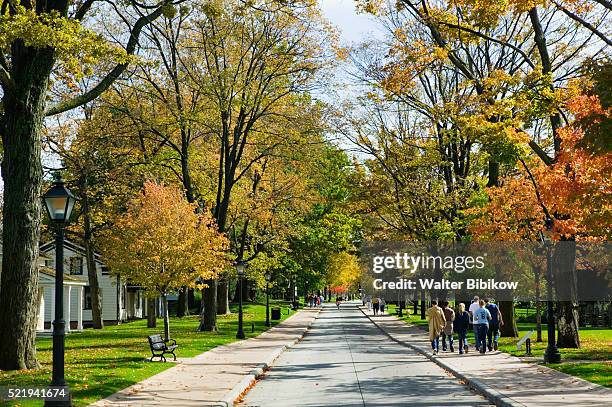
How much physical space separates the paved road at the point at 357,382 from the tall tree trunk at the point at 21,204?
5.82m

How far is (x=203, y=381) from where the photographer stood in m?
19.2

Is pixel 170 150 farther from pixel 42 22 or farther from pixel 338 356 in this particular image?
pixel 42 22

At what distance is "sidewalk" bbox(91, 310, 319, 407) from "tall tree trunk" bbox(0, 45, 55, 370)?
329 cm

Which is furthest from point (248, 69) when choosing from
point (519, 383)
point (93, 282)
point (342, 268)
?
point (342, 268)

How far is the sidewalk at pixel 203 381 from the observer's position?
1532 cm

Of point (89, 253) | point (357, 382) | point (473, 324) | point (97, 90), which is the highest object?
point (97, 90)

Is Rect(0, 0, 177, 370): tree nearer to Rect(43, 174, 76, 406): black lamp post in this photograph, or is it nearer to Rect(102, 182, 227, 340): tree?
Rect(43, 174, 76, 406): black lamp post

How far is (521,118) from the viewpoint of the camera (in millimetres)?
24094

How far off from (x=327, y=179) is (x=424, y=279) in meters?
14.3

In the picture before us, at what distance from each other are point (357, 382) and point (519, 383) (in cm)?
377

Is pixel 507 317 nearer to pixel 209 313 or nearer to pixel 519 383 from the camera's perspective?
pixel 209 313

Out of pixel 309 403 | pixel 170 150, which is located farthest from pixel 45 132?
pixel 309 403

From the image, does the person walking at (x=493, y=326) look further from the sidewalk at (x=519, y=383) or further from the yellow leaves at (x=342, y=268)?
the yellow leaves at (x=342, y=268)

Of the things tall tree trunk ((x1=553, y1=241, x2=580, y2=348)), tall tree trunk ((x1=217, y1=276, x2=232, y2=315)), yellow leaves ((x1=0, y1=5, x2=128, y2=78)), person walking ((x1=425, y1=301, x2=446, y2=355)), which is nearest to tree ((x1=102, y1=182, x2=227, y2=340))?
person walking ((x1=425, y1=301, x2=446, y2=355))
